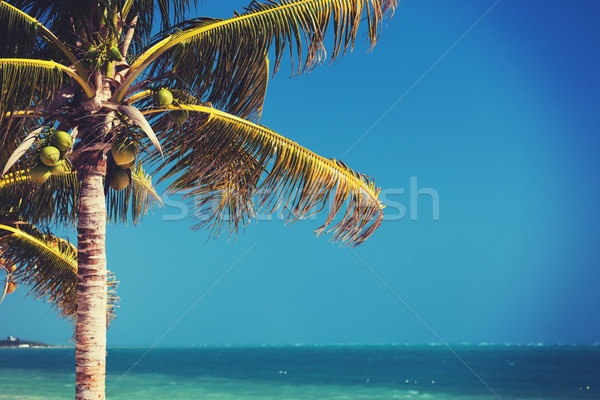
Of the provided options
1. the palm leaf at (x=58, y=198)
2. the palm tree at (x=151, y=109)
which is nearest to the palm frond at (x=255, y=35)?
the palm tree at (x=151, y=109)

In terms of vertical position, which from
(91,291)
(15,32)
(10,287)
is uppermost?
(15,32)

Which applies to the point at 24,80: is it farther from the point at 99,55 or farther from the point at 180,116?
the point at 180,116

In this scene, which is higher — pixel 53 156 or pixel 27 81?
pixel 27 81

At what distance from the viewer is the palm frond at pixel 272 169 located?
6.33 m

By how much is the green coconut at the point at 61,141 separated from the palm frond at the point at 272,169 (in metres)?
0.99

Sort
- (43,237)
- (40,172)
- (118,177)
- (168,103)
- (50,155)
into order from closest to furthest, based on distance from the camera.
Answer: (50,155) → (40,172) → (168,103) → (118,177) → (43,237)

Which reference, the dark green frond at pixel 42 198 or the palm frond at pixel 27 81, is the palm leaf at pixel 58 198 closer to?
the dark green frond at pixel 42 198

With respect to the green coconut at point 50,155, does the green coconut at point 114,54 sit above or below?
above

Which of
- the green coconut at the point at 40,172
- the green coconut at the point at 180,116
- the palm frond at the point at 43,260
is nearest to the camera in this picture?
the green coconut at the point at 40,172

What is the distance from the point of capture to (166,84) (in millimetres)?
6266

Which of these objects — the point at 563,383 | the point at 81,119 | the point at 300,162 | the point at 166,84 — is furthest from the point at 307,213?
the point at 563,383

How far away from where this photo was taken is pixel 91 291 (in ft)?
18.7

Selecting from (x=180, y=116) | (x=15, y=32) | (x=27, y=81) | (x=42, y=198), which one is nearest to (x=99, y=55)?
(x=27, y=81)

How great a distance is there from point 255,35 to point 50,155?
7.30ft
